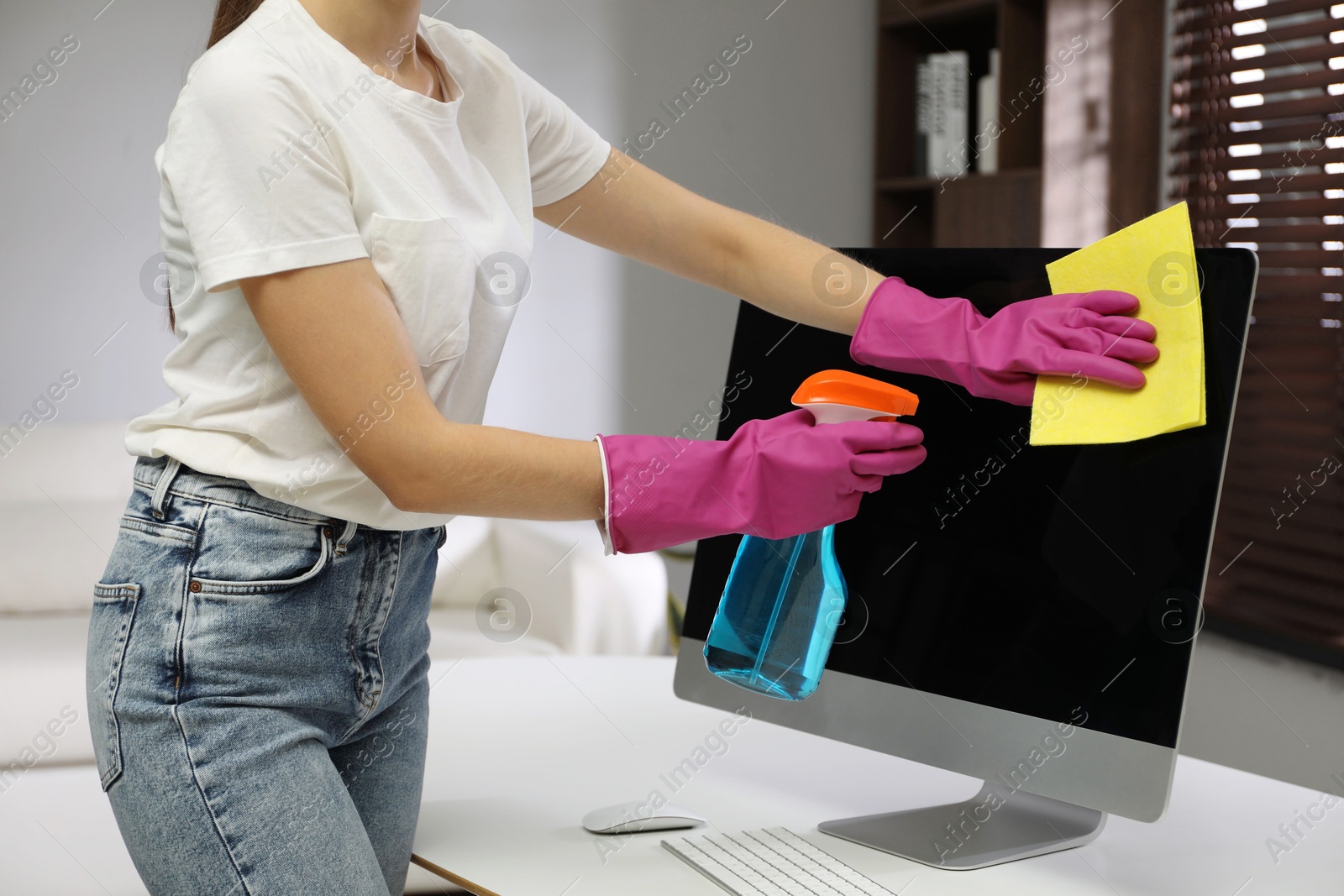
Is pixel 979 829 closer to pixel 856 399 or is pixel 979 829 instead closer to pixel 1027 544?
pixel 1027 544

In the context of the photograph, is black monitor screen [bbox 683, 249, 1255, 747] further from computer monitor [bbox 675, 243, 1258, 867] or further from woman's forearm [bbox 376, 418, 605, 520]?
woman's forearm [bbox 376, 418, 605, 520]

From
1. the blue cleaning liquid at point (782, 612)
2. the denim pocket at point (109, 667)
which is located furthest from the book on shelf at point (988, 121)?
the denim pocket at point (109, 667)

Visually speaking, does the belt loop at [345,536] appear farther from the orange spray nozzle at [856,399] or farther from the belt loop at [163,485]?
the orange spray nozzle at [856,399]

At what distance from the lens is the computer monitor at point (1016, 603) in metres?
0.76

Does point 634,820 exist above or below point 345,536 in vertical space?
below

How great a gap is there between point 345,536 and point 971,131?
100 inches

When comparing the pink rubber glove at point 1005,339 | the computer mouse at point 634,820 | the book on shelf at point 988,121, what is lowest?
the computer mouse at point 634,820

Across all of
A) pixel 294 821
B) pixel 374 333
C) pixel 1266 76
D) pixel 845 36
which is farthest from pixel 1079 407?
pixel 845 36

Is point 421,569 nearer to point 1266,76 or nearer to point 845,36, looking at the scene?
point 1266,76

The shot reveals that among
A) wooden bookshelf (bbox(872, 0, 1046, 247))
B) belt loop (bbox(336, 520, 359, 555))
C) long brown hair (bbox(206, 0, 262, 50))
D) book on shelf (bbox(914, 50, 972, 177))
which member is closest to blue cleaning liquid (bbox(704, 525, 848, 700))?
belt loop (bbox(336, 520, 359, 555))

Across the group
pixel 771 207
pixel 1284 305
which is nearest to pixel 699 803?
pixel 1284 305

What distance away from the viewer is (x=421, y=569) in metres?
0.85

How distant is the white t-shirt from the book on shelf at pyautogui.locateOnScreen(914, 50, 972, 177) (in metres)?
2.32

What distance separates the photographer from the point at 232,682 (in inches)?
28.3
